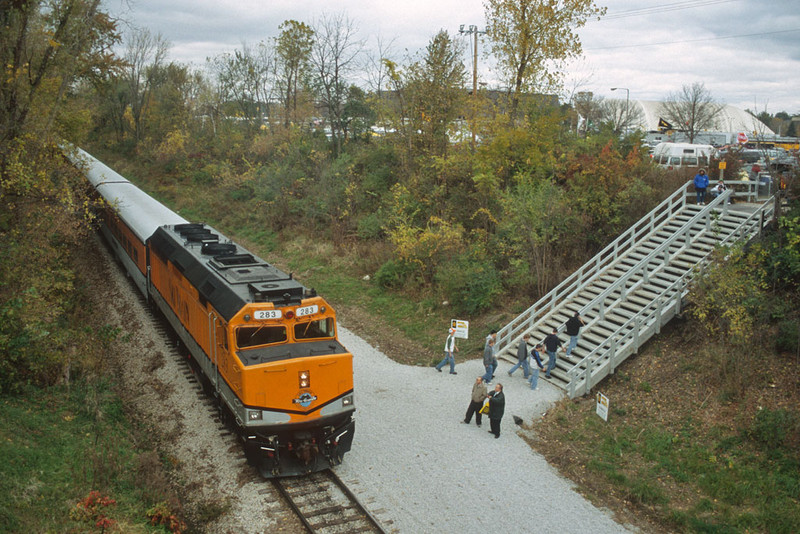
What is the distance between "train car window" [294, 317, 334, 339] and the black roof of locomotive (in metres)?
0.52

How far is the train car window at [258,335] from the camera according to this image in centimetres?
1034

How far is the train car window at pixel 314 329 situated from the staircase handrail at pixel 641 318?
6681mm

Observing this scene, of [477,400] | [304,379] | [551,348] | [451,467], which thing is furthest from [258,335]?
[551,348]

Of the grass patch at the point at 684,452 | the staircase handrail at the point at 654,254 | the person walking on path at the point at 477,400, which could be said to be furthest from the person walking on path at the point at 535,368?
the person walking on path at the point at 477,400

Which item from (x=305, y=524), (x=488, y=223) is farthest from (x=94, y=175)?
(x=305, y=524)

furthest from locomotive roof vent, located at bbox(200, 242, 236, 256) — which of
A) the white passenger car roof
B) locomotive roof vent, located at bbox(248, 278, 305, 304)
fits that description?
the white passenger car roof

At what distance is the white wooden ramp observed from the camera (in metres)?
14.9

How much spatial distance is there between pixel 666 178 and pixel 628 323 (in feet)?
31.4

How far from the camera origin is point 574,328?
1537 cm

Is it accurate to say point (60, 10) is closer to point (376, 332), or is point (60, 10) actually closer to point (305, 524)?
point (376, 332)

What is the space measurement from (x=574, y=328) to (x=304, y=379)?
836 centimetres

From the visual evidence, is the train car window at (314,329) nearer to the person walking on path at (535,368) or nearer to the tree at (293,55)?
the person walking on path at (535,368)

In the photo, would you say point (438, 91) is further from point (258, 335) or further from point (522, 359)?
point (258, 335)

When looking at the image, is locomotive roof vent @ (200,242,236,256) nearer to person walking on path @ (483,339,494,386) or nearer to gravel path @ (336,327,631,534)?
gravel path @ (336,327,631,534)
